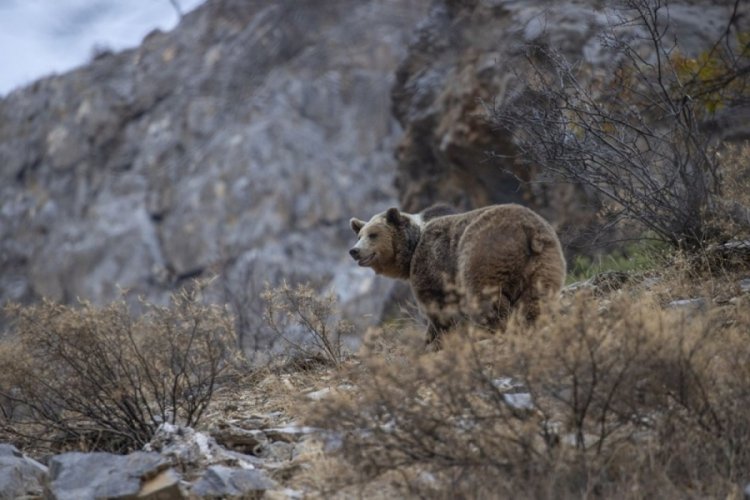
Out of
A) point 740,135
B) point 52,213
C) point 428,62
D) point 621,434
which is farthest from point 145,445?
point 52,213

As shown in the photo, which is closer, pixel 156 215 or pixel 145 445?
pixel 145 445

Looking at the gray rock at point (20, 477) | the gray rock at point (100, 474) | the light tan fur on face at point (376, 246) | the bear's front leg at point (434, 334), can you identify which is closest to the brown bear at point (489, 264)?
the bear's front leg at point (434, 334)

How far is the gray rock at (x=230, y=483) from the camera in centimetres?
599

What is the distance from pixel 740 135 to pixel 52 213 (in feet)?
100

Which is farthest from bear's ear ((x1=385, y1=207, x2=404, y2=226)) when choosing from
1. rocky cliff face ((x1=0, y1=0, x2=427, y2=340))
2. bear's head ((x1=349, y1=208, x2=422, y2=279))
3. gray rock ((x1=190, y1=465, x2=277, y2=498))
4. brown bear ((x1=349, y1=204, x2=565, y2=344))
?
rocky cliff face ((x1=0, y1=0, x2=427, y2=340))

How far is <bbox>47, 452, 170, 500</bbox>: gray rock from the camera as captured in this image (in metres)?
5.95

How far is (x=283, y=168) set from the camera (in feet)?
116

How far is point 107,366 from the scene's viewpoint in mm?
7277

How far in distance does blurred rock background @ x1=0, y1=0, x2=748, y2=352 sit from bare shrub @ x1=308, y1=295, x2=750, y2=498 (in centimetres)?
2170

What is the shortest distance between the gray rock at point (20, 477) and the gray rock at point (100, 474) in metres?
0.28

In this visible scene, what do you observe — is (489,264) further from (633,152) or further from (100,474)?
(100,474)

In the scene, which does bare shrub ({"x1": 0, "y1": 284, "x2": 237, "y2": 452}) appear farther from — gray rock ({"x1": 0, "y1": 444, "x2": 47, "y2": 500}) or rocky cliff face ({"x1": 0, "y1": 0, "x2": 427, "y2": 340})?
rocky cliff face ({"x1": 0, "y1": 0, "x2": 427, "y2": 340})

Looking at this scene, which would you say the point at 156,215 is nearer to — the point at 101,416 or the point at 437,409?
the point at 101,416

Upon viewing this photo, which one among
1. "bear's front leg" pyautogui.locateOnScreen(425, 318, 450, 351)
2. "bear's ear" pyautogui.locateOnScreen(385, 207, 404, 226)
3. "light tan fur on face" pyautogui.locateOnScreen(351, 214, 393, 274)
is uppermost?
"bear's ear" pyautogui.locateOnScreen(385, 207, 404, 226)
